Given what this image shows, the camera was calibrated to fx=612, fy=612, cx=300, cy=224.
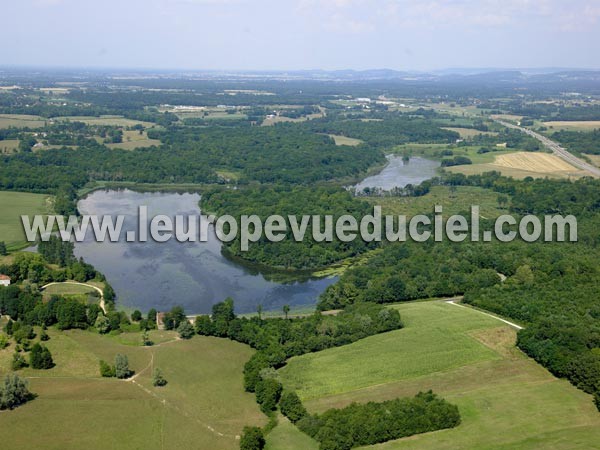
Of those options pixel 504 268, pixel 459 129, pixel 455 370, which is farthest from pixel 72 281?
pixel 459 129

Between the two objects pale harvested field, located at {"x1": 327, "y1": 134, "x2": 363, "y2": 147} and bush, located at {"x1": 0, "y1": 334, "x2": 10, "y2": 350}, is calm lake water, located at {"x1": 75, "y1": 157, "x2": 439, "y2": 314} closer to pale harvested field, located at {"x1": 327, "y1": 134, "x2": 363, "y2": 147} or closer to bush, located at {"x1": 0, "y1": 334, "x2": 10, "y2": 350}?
bush, located at {"x1": 0, "y1": 334, "x2": 10, "y2": 350}

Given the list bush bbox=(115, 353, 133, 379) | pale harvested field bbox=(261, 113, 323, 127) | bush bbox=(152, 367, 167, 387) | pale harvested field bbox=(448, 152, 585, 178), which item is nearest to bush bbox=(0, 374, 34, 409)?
bush bbox=(115, 353, 133, 379)

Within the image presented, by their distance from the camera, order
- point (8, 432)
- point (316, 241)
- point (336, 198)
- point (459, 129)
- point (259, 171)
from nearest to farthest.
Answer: point (8, 432)
point (316, 241)
point (336, 198)
point (259, 171)
point (459, 129)

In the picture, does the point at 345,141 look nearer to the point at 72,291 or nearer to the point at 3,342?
the point at 72,291

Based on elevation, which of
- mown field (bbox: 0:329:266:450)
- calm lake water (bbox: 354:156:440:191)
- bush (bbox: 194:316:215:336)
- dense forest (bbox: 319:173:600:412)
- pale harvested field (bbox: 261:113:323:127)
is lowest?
mown field (bbox: 0:329:266:450)

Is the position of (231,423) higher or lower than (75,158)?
lower

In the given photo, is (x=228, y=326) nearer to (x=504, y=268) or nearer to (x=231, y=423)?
(x=231, y=423)
